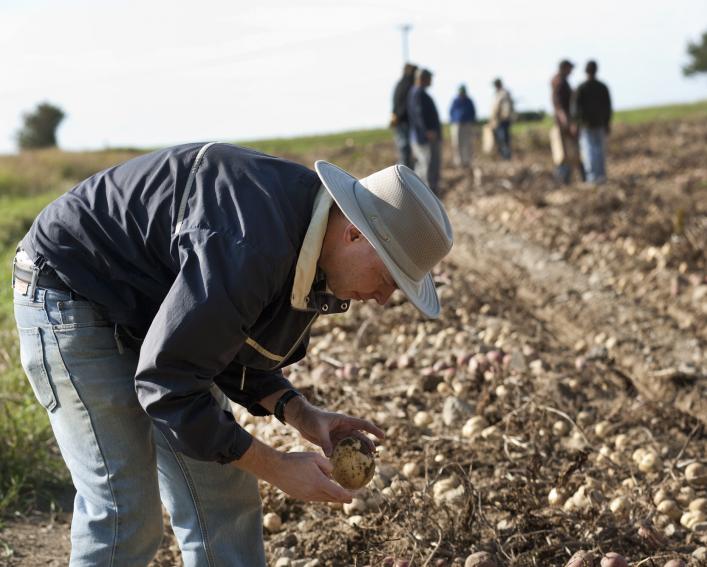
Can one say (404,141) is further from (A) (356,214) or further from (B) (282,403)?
(A) (356,214)

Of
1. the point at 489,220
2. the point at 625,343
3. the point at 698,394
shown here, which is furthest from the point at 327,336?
the point at 489,220

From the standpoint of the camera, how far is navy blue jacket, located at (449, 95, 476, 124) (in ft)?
49.0

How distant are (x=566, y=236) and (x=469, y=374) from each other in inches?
155

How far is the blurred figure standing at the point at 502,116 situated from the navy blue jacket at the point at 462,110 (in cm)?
105

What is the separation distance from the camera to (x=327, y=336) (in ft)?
19.8

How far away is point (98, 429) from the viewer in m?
2.43

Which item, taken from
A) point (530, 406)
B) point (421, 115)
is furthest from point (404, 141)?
point (530, 406)

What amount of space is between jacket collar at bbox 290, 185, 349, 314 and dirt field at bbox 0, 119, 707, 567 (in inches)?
38.3

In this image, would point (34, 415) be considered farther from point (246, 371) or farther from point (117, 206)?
point (117, 206)

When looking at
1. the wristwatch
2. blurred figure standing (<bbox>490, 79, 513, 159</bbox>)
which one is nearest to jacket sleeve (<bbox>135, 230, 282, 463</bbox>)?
the wristwatch

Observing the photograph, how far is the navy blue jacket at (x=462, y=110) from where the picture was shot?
14.9 metres

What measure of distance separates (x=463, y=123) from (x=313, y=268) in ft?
43.4

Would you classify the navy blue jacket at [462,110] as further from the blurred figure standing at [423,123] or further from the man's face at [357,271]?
the man's face at [357,271]

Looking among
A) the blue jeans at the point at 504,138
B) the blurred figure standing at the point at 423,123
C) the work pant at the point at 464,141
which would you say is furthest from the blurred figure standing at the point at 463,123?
the blurred figure standing at the point at 423,123
